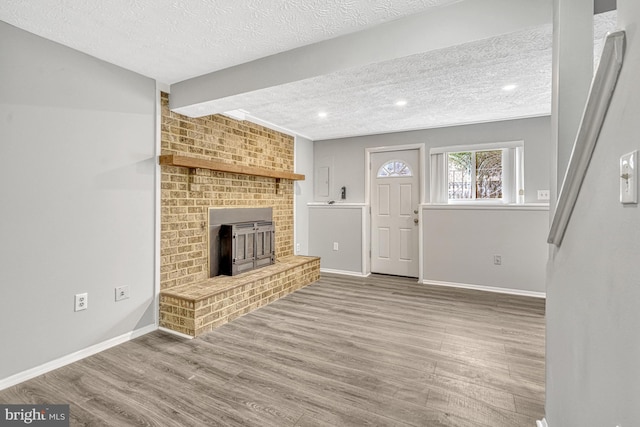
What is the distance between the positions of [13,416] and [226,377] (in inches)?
43.4

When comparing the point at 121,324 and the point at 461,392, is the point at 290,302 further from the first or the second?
the point at 461,392

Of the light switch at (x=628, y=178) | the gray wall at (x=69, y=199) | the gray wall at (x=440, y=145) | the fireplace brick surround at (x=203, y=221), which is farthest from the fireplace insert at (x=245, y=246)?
the light switch at (x=628, y=178)

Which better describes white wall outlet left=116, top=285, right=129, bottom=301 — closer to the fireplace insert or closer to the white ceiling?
the fireplace insert

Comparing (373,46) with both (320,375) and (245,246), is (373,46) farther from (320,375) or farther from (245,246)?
(245,246)

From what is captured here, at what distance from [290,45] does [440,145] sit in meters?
2.79

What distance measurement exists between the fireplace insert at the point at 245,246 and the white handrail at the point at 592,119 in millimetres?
2866

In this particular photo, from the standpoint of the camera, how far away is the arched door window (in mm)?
4554

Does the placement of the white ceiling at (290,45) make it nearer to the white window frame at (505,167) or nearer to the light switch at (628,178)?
the white window frame at (505,167)

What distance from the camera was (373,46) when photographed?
2014mm

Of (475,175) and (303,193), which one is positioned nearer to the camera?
(475,175)

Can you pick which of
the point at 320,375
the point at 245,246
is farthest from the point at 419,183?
the point at 320,375

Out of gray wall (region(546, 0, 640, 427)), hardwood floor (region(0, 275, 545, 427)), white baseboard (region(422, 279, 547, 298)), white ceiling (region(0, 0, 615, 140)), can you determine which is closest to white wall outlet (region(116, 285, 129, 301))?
hardwood floor (region(0, 275, 545, 427))

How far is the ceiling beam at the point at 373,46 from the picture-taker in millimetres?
1715

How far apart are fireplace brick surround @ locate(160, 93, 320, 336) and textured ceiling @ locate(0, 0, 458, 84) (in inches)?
28.2
